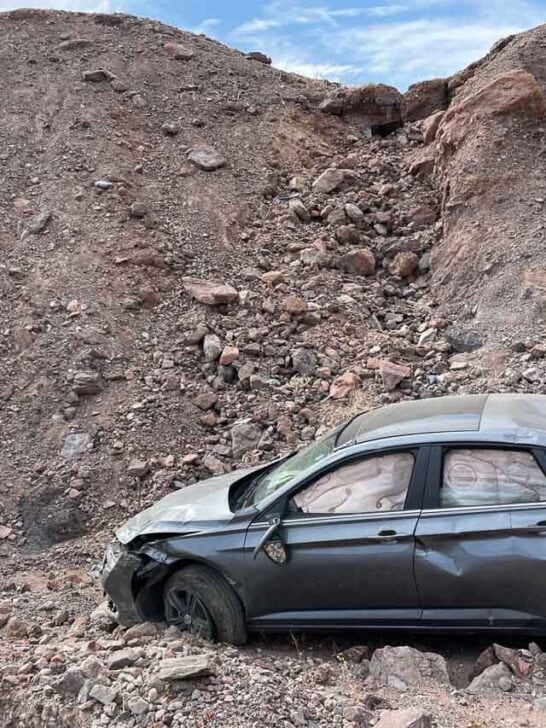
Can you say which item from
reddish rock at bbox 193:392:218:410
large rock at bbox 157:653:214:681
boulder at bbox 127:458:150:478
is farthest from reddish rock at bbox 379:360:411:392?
large rock at bbox 157:653:214:681

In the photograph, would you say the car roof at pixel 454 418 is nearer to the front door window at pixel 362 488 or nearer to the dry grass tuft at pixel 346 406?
the front door window at pixel 362 488

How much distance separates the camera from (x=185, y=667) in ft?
14.3

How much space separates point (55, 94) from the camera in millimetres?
15078

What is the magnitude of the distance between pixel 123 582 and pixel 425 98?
1238 centimetres

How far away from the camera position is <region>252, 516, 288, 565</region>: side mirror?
15.8 feet

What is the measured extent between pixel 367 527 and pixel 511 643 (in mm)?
1171

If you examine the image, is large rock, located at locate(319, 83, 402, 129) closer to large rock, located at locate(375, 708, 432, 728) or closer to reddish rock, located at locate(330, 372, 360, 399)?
reddish rock, located at locate(330, 372, 360, 399)

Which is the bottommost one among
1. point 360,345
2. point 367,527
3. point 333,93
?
point 367,527

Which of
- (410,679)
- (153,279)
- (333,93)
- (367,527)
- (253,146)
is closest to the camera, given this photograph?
(410,679)

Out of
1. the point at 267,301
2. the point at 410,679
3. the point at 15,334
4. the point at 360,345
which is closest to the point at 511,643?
the point at 410,679

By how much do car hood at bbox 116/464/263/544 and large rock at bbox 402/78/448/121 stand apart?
1118cm

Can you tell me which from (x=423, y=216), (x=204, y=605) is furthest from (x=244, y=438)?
(x=423, y=216)

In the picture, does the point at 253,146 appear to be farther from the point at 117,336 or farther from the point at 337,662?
the point at 337,662

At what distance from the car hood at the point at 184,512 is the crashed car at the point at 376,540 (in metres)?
0.02
